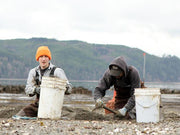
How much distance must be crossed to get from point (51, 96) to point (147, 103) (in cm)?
203

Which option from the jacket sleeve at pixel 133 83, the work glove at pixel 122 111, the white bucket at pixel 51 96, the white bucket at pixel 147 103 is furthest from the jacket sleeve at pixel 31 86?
the white bucket at pixel 147 103

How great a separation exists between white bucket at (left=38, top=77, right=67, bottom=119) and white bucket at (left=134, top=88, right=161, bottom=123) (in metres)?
1.61

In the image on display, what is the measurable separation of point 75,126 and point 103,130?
25.2 inches

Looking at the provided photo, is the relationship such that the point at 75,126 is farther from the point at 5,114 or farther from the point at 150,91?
the point at 5,114

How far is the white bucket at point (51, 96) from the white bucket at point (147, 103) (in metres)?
1.61

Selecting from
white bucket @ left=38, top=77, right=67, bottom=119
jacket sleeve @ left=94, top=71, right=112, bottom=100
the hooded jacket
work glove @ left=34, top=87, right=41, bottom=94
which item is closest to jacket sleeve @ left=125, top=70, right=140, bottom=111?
the hooded jacket

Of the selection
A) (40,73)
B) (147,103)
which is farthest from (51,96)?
(147,103)

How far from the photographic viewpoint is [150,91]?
7.26 m

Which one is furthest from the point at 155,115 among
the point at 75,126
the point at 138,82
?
the point at 75,126

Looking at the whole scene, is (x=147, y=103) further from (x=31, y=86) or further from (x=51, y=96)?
(x=31, y=86)

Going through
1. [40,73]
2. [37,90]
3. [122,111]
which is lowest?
[122,111]

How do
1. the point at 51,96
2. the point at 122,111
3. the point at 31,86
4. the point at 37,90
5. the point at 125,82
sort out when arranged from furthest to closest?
the point at 125,82 → the point at 122,111 → the point at 31,86 → the point at 37,90 → the point at 51,96

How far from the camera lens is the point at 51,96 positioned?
Result: 734 cm

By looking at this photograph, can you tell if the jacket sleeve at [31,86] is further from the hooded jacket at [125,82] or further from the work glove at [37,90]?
the hooded jacket at [125,82]
